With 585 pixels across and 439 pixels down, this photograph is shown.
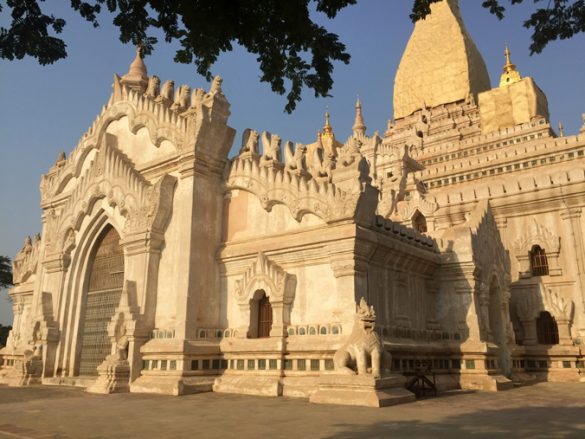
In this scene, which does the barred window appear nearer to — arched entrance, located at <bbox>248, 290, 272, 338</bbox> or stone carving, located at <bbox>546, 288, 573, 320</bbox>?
stone carving, located at <bbox>546, 288, 573, 320</bbox>

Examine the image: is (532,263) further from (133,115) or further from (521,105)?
(521,105)

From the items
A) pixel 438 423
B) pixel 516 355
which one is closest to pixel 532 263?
pixel 516 355

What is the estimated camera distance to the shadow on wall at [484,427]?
25.1 ft

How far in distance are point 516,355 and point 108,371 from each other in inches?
579

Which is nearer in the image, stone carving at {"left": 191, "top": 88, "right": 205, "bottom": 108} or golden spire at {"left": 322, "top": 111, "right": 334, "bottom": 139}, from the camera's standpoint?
stone carving at {"left": 191, "top": 88, "right": 205, "bottom": 108}

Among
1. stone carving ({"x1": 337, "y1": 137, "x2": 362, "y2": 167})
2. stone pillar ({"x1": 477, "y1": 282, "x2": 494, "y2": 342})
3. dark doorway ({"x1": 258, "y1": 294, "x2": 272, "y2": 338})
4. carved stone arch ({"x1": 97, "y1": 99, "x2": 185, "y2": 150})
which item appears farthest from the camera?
carved stone arch ({"x1": 97, "y1": 99, "x2": 185, "y2": 150})

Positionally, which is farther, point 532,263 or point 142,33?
point 532,263

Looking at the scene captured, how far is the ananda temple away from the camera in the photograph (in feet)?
46.9

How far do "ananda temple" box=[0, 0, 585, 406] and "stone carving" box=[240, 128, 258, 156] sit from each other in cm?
5

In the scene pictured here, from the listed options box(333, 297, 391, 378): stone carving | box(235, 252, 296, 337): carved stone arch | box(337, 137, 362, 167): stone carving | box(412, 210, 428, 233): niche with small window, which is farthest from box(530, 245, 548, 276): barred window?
box(333, 297, 391, 378): stone carving

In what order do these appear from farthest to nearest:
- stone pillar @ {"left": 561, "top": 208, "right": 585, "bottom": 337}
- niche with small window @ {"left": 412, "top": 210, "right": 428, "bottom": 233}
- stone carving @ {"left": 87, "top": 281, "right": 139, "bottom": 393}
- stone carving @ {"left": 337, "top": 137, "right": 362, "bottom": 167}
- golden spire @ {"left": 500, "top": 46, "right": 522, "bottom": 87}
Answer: golden spire @ {"left": 500, "top": 46, "right": 522, "bottom": 87}, niche with small window @ {"left": 412, "top": 210, "right": 428, "bottom": 233}, stone pillar @ {"left": 561, "top": 208, "right": 585, "bottom": 337}, stone carving @ {"left": 87, "top": 281, "right": 139, "bottom": 393}, stone carving @ {"left": 337, "top": 137, "right": 362, "bottom": 167}

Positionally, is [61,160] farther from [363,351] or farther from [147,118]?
[363,351]

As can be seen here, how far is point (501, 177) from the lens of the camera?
30250 mm

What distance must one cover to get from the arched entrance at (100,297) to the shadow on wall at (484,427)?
530 inches
